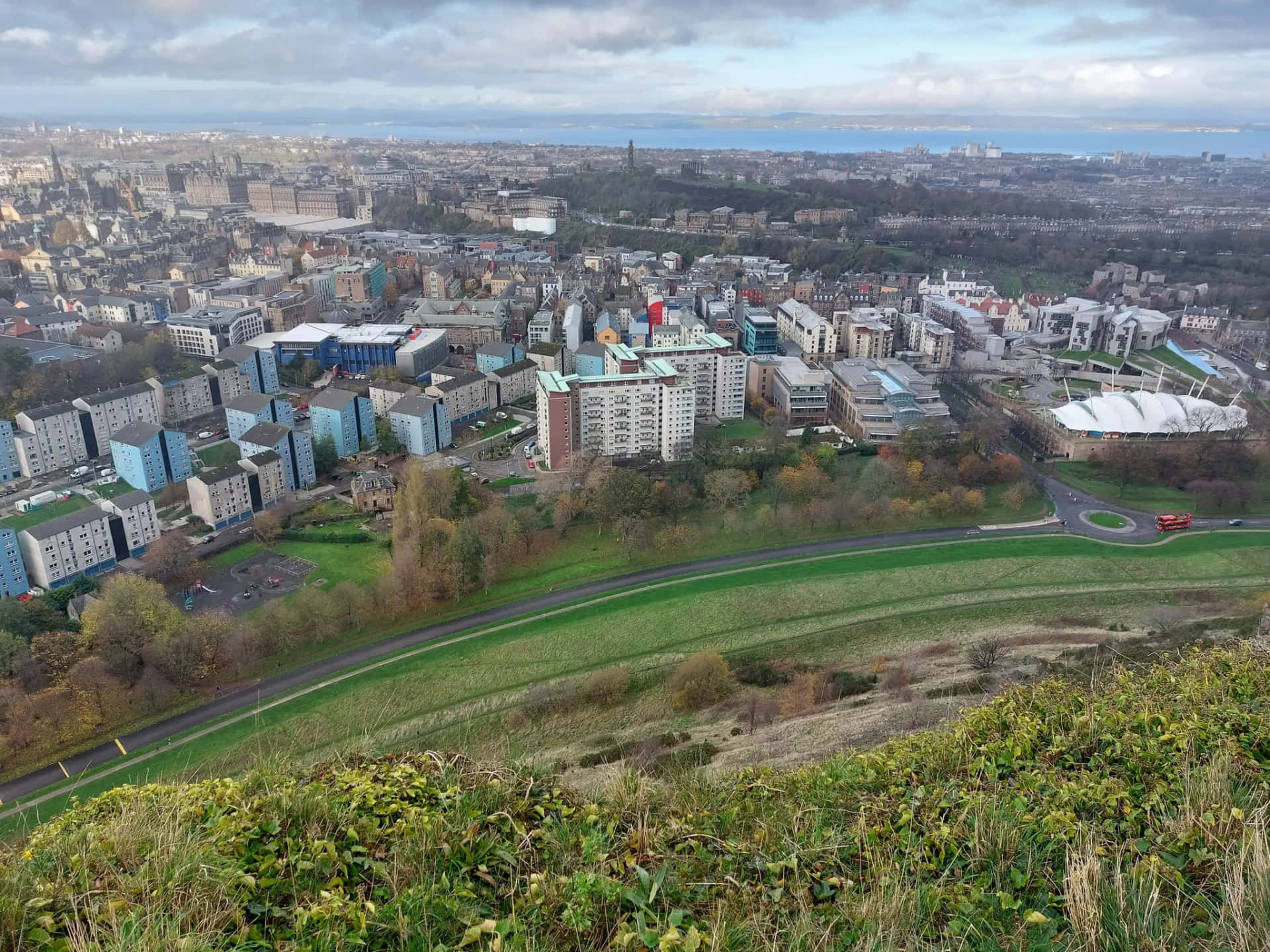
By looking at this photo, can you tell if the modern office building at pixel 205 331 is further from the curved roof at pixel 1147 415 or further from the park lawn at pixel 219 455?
the curved roof at pixel 1147 415

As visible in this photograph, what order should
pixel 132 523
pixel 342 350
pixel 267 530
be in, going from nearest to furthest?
1. pixel 132 523
2. pixel 267 530
3. pixel 342 350

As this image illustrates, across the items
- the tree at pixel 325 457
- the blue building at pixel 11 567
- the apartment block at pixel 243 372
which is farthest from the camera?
the apartment block at pixel 243 372

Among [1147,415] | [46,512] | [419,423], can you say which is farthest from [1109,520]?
[46,512]

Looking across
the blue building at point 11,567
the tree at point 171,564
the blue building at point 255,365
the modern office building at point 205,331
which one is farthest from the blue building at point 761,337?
the blue building at point 11,567

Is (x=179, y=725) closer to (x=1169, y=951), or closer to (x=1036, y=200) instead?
(x=1169, y=951)

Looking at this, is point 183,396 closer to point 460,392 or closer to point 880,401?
point 460,392

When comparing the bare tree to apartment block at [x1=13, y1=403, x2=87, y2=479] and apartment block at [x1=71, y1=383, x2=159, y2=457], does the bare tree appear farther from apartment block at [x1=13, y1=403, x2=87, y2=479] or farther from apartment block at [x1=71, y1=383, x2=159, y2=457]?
apartment block at [x1=13, y1=403, x2=87, y2=479]
